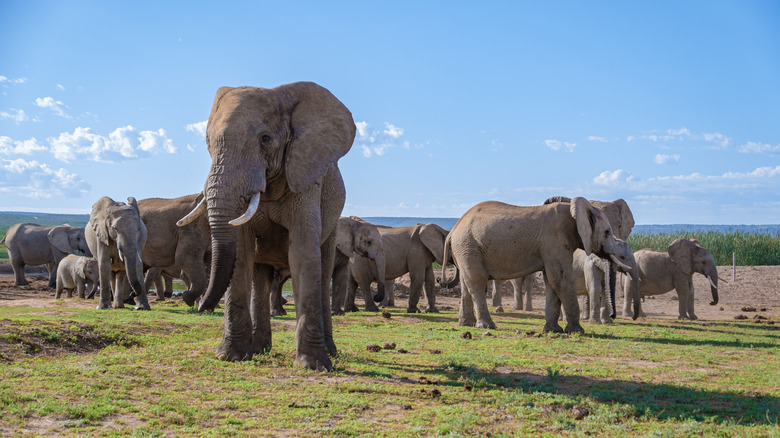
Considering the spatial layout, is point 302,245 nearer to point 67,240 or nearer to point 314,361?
point 314,361

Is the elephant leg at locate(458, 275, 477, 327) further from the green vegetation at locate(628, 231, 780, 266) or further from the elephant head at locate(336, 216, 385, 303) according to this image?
the green vegetation at locate(628, 231, 780, 266)

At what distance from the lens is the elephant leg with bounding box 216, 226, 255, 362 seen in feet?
29.9

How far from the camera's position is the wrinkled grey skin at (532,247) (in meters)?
15.1

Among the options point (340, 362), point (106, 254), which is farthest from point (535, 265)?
point (106, 254)

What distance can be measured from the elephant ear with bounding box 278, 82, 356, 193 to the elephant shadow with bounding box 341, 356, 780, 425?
241 centimetres

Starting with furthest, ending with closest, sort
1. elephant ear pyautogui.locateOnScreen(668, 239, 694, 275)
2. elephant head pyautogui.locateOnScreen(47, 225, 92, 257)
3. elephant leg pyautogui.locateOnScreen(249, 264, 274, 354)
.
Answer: elephant head pyautogui.locateOnScreen(47, 225, 92, 257) < elephant ear pyautogui.locateOnScreen(668, 239, 694, 275) < elephant leg pyautogui.locateOnScreen(249, 264, 274, 354)

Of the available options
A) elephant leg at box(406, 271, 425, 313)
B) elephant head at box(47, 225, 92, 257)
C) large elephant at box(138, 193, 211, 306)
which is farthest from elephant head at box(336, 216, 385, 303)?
elephant head at box(47, 225, 92, 257)

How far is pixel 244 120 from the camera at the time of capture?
328 inches

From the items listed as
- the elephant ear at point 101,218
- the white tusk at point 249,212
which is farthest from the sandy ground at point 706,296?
the white tusk at point 249,212

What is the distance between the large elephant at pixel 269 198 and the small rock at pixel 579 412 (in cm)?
307

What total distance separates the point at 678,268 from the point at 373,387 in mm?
16650

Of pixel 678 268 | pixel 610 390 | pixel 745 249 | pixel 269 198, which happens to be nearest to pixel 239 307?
pixel 269 198

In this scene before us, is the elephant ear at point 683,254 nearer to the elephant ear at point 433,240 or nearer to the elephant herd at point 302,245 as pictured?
the elephant herd at point 302,245

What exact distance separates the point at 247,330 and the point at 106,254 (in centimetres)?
870
